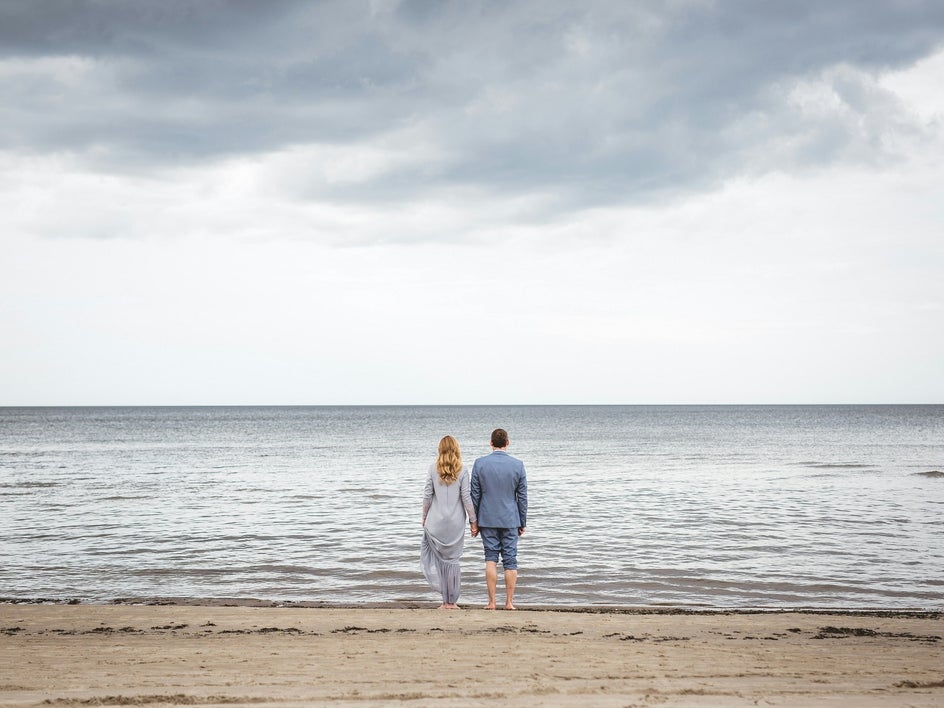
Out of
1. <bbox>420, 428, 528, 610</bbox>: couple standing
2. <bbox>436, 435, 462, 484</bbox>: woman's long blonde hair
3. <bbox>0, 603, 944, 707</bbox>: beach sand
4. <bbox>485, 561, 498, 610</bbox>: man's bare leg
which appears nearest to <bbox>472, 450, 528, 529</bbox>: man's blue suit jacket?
<bbox>420, 428, 528, 610</bbox>: couple standing

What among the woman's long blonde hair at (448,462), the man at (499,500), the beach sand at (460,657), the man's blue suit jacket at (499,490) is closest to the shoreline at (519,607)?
the beach sand at (460,657)

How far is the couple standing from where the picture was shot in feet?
28.9

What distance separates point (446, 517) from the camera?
29.0ft

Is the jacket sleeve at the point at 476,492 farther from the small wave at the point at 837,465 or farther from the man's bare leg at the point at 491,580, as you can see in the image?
→ the small wave at the point at 837,465

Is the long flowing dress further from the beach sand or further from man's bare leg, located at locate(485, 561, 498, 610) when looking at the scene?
the beach sand

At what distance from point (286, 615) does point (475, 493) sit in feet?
8.69

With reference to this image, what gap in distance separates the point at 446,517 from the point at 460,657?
238 centimetres

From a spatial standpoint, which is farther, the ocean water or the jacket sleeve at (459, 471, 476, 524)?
the ocean water

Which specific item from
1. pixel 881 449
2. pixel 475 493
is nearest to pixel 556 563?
pixel 475 493

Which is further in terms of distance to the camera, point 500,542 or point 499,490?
point 500,542

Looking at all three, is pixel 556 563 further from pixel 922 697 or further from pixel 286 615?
pixel 922 697

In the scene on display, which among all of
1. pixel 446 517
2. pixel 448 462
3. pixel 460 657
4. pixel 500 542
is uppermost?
pixel 448 462

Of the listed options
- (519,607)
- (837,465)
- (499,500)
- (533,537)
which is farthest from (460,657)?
(837,465)

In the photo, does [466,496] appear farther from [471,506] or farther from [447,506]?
[447,506]
